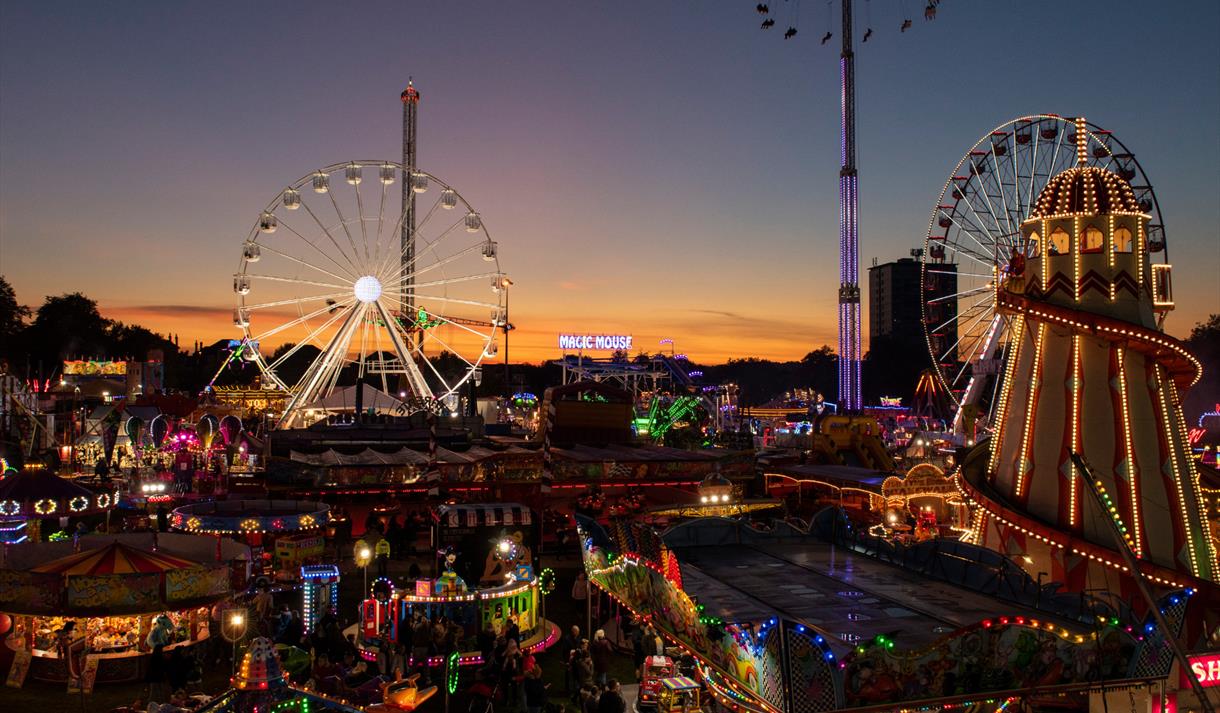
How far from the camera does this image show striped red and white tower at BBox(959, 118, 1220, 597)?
1155 cm

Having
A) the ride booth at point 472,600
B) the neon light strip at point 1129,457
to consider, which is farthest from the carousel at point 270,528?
the neon light strip at point 1129,457

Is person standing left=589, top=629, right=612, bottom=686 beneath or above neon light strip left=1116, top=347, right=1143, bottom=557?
beneath

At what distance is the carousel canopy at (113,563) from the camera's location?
44.9 feet

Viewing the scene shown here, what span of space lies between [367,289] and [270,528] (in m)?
21.4

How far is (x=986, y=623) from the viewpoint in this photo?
7750 mm

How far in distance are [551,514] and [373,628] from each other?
10.8 metres

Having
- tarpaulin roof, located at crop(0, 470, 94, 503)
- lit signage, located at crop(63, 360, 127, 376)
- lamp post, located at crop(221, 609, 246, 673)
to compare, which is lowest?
lamp post, located at crop(221, 609, 246, 673)

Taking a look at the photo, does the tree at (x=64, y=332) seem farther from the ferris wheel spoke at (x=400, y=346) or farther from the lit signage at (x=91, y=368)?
the ferris wheel spoke at (x=400, y=346)

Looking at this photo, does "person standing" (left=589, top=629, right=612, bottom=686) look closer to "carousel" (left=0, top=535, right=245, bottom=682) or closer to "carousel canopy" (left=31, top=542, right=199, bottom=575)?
"carousel" (left=0, top=535, right=245, bottom=682)

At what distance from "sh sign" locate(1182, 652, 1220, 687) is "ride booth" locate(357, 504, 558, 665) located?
8.61 meters

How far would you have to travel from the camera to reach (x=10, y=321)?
2825 inches

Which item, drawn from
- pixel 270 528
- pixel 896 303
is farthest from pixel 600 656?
pixel 896 303

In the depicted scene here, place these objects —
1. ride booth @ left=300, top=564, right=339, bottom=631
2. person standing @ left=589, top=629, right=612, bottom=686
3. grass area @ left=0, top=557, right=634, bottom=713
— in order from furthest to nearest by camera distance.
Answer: ride booth @ left=300, top=564, right=339, bottom=631 < person standing @ left=589, top=629, right=612, bottom=686 < grass area @ left=0, top=557, right=634, bottom=713

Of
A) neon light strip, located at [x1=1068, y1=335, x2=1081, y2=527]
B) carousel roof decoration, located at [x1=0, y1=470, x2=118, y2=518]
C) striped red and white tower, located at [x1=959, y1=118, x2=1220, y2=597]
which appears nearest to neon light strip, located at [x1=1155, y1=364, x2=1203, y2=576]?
striped red and white tower, located at [x1=959, y1=118, x2=1220, y2=597]
